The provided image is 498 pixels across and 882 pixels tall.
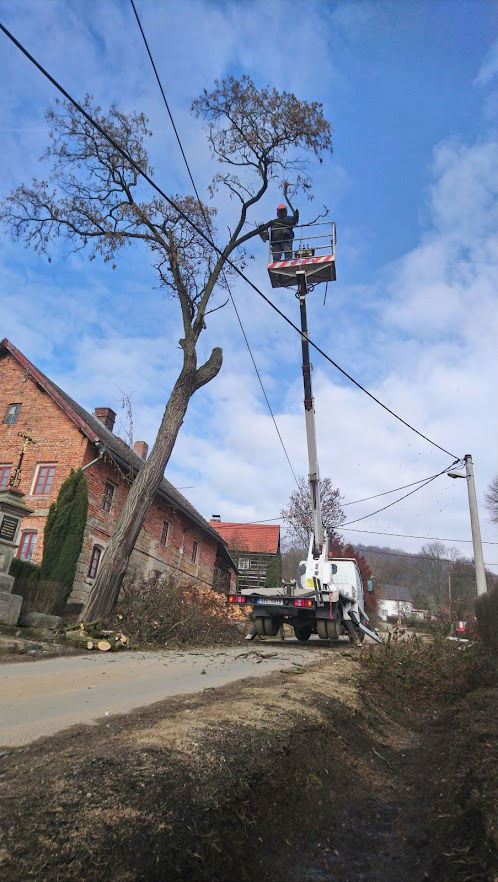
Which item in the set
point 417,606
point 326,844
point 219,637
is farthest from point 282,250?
point 417,606

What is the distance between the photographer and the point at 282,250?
42.9ft

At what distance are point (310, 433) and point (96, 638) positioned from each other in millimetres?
6435

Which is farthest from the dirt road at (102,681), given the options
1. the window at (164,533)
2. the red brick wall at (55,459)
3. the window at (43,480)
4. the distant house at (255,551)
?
the distant house at (255,551)

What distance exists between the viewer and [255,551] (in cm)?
4081

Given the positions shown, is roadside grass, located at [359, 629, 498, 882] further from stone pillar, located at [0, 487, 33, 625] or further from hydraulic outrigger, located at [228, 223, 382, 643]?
stone pillar, located at [0, 487, 33, 625]

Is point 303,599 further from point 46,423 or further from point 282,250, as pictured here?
point 46,423

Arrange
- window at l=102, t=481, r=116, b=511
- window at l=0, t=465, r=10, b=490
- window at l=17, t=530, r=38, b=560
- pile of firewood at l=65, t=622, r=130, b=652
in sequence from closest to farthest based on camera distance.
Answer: pile of firewood at l=65, t=622, r=130, b=652 < window at l=17, t=530, r=38, b=560 < window at l=0, t=465, r=10, b=490 < window at l=102, t=481, r=116, b=511

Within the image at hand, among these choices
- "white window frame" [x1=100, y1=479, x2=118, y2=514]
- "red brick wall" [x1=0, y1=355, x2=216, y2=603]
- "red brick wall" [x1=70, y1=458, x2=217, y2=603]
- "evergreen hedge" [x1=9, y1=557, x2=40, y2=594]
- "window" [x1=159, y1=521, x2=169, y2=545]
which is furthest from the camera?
"window" [x1=159, y1=521, x2=169, y2=545]

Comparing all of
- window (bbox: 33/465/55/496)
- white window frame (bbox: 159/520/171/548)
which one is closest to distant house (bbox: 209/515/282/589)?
white window frame (bbox: 159/520/171/548)

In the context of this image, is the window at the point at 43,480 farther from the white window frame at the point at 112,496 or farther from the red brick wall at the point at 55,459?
the white window frame at the point at 112,496

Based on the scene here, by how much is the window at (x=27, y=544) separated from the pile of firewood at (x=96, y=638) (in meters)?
7.42

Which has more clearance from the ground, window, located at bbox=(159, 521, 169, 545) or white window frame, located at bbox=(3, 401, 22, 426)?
white window frame, located at bbox=(3, 401, 22, 426)

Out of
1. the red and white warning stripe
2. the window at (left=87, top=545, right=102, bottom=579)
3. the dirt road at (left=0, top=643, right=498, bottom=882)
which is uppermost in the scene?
the red and white warning stripe

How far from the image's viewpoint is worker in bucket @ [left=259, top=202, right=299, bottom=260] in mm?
13008
